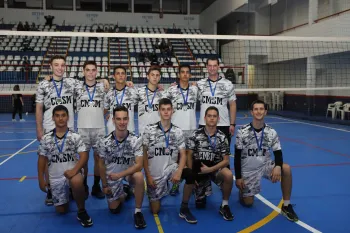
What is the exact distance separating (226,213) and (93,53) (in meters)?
18.5

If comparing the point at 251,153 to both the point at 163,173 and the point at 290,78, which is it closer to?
the point at 163,173

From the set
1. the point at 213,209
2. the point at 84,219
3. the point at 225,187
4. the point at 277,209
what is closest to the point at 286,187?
the point at 277,209

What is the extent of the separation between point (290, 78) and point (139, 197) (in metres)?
16.0

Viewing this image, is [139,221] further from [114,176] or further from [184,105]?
[184,105]

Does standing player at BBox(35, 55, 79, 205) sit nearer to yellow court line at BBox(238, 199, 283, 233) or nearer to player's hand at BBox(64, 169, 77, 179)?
player's hand at BBox(64, 169, 77, 179)

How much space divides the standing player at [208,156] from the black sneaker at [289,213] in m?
0.71

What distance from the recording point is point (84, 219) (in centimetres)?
396

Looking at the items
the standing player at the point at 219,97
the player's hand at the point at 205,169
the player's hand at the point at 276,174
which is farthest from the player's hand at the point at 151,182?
the player's hand at the point at 276,174

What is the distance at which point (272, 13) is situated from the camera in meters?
20.4

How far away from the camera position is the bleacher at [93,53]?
17.7 m

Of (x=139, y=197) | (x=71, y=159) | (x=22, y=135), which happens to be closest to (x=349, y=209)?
(x=139, y=197)

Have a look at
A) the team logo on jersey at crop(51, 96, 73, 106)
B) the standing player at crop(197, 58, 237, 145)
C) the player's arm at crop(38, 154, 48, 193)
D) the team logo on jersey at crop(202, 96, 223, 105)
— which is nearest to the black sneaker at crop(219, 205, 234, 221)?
the standing player at crop(197, 58, 237, 145)

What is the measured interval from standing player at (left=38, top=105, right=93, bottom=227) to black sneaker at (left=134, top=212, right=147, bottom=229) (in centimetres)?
60

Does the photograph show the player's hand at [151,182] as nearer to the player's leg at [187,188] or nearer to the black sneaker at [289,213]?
the player's leg at [187,188]
